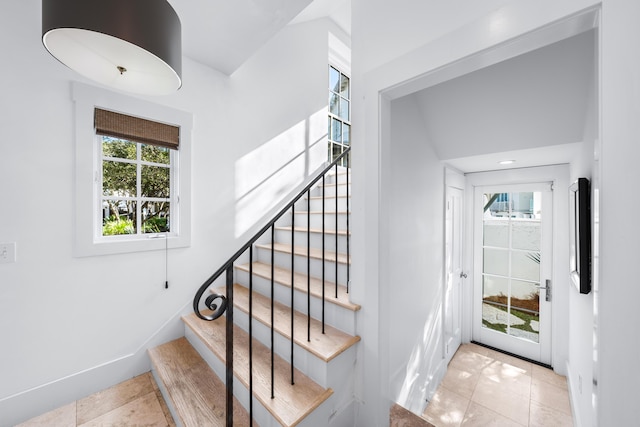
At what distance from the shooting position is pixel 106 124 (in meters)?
1.81

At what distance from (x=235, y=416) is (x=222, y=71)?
2729mm

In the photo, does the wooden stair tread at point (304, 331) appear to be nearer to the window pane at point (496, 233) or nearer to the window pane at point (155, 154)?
the window pane at point (155, 154)

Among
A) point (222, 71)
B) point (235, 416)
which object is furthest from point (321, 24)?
point (235, 416)

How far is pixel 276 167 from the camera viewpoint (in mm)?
2994

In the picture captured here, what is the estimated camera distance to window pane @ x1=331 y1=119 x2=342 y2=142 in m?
3.93

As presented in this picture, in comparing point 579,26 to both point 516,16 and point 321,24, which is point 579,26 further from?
point 321,24

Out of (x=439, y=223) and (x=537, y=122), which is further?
(x=439, y=223)

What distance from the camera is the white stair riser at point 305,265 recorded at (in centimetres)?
195

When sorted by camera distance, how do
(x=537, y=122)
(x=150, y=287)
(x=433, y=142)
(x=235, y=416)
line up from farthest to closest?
(x=433, y=142) < (x=150, y=287) < (x=537, y=122) < (x=235, y=416)

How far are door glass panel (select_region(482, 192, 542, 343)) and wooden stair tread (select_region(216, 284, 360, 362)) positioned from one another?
2372 mm

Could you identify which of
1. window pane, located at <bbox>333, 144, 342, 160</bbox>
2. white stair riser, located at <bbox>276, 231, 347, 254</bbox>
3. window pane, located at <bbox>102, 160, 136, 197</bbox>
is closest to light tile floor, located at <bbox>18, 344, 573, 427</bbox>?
window pane, located at <bbox>102, 160, 136, 197</bbox>

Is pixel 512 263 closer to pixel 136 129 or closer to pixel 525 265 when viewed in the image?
pixel 525 265

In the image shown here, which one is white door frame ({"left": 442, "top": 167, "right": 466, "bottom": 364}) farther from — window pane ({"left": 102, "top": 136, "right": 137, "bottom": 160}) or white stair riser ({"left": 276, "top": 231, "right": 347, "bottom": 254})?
window pane ({"left": 102, "top": 136, "right": 137, "bottom": 160})

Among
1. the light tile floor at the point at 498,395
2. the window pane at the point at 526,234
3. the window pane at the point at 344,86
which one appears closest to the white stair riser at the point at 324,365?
the light tile floor at the point at 498,395
